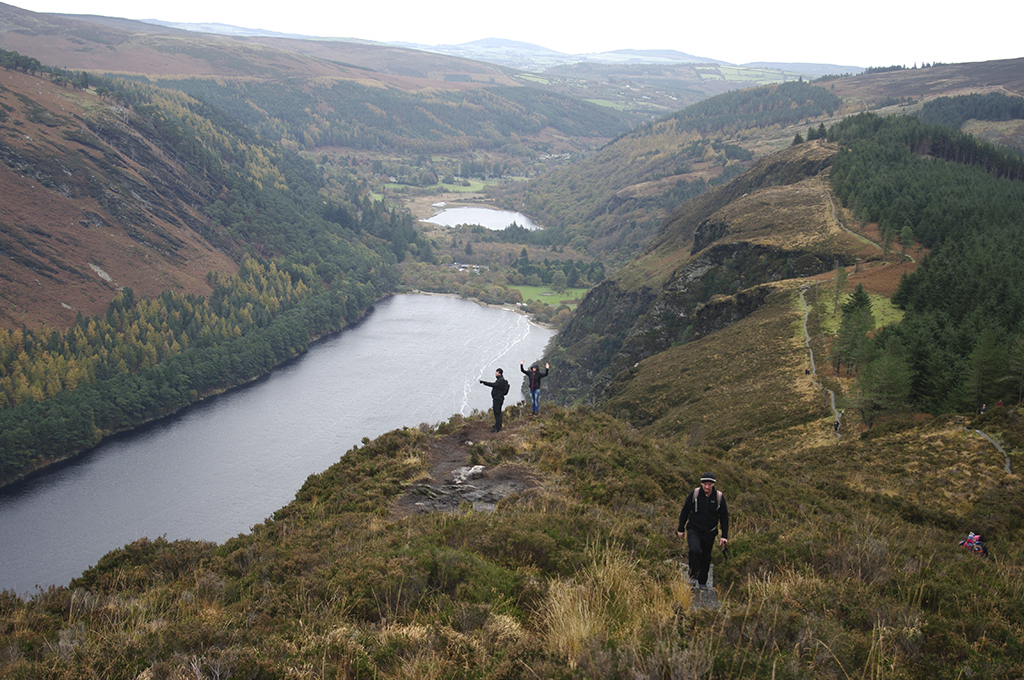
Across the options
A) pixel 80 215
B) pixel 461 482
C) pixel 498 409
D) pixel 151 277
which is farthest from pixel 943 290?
pixel 80 215

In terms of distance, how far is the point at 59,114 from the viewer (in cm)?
15362

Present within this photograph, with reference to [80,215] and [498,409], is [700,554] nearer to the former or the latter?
[498,409]

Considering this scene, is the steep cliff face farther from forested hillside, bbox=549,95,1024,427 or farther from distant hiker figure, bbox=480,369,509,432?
distant hiker figure, bbox=480,369,509,432

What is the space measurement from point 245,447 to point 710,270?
63.0 meters

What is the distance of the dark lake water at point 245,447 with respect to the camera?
7031 cm

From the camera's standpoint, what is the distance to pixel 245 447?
9238cm

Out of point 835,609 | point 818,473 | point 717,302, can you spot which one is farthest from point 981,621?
point 717,302

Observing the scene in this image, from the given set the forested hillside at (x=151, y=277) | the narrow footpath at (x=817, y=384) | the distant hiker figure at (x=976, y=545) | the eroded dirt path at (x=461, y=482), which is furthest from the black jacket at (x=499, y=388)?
the forested hillside at (x=151, y=277)

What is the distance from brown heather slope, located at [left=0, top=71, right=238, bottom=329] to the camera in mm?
115875

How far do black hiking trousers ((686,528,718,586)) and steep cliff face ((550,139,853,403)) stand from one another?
52656 millimetres

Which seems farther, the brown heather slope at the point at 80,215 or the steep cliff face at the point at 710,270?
the brown heather slope at the point at 80,215

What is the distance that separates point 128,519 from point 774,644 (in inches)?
3129

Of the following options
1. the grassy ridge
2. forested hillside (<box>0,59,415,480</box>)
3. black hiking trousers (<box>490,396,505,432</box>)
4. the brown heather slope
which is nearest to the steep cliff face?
black hiking trousers (<box>490,396,505,432</box>)

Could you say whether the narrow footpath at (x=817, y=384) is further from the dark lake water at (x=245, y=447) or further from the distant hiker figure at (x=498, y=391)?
the dark lake water at (x=245, y=447)
